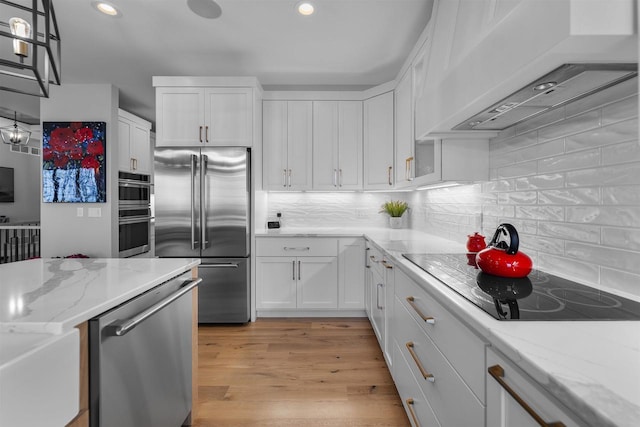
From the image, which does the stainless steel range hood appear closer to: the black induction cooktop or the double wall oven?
the black induction cooktop

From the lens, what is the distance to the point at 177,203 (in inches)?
123

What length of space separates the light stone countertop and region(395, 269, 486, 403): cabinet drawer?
0.17 feet

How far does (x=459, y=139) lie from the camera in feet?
6.33

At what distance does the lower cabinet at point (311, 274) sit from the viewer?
3244 millimetres

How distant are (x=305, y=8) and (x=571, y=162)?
2.04m

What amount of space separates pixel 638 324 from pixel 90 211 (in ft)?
16.2

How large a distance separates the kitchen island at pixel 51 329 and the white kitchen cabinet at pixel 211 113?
203 cm

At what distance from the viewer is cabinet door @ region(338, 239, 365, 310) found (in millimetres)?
3248

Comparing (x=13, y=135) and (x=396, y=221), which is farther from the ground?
(x=13, y=135)

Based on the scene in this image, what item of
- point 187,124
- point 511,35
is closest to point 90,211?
point 187,124

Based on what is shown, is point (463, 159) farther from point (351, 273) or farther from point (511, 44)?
point (351, 273)

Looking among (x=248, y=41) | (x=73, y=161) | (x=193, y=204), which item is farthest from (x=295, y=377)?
(x=73, y=161)

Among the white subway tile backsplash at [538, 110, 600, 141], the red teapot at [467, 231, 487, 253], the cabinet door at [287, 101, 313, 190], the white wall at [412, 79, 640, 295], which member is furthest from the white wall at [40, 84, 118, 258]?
the white subway tile backsplash at [538, 110, 600, 141]

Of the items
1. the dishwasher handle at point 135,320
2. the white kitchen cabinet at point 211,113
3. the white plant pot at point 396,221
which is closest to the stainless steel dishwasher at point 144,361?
the dishwasher handle at point 135,320
